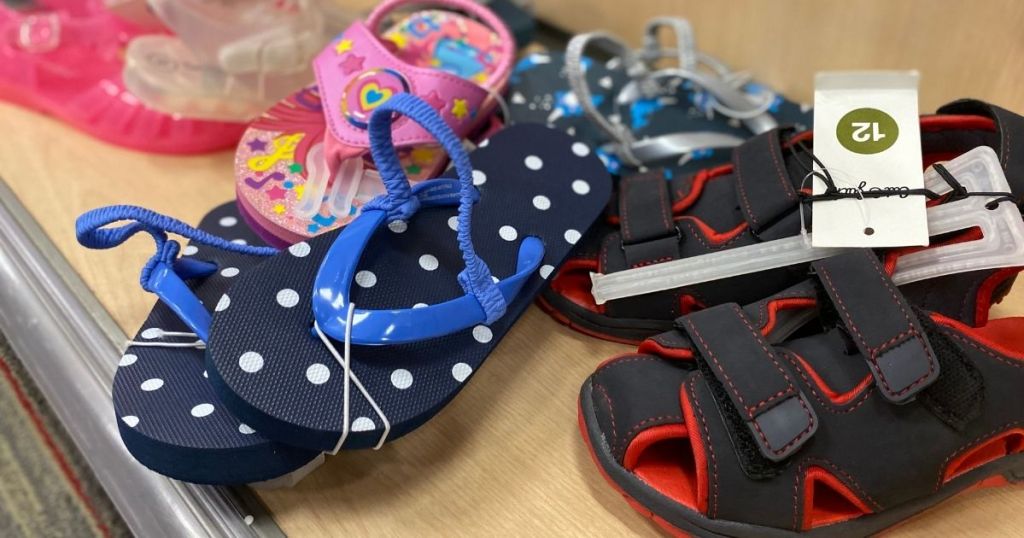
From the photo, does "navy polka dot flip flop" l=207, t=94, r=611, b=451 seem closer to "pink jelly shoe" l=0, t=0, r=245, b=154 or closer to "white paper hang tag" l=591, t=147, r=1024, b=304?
Result: "white paper hang tag" l=591, t=147, r=1024, b=304

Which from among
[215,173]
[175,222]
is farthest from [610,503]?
[215,173]

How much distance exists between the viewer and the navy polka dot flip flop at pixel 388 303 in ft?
1.77

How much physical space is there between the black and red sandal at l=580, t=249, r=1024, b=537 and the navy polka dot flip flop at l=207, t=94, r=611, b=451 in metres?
0.13

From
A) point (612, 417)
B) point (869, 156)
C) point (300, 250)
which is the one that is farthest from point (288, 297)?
point (869, 156)

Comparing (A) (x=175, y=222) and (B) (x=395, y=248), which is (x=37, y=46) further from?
(B) (x=395, y=248)

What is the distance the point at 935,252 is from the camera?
1.95ft

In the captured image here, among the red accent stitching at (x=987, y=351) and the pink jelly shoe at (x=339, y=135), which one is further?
the pink jelly shoe at (x=339, y=135)

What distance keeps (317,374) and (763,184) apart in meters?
0.38

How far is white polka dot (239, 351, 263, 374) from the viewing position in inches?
21.2

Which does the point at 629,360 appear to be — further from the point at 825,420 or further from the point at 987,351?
the point at 987,351

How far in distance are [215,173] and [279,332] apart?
1.36 ft

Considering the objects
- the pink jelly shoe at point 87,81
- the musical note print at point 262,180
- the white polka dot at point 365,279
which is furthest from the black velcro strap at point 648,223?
the pink jelly shoe at point 87,81

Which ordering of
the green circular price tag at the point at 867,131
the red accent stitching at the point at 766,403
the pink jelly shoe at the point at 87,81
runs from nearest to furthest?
the red accent stitching at the point at 766,403
the green circular price tag at the point at 867,131
the pink jelly shoe at the point at 87,81

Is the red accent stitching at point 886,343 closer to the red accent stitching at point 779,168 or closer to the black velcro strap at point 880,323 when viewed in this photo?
the black velcro strap at point 880,323
